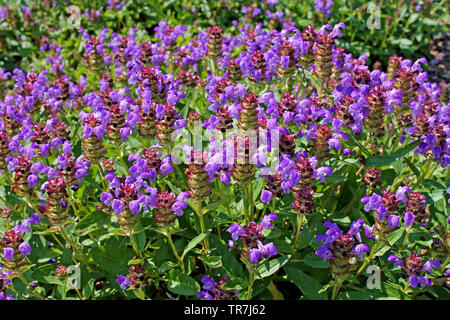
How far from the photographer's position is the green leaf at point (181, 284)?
10.3 ft

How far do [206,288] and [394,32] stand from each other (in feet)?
19.3

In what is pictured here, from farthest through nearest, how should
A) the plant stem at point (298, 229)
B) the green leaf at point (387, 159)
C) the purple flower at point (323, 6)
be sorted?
the purple flower at point (323, 6) → the green leaf at point (387, 159) → the plant stem at point (298, 229)

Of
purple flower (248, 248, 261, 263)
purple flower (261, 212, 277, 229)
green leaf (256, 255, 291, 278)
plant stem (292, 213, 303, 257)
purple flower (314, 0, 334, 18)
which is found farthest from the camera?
purple flower (314, 0, 334, 18)

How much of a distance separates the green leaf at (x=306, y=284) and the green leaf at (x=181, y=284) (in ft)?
2.20

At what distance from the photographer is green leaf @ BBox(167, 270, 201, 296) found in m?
3.14

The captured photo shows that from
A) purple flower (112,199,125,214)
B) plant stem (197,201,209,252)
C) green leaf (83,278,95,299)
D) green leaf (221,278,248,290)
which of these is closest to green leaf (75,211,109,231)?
green leaf (83,278,95,299)

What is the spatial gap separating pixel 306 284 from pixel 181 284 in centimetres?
86

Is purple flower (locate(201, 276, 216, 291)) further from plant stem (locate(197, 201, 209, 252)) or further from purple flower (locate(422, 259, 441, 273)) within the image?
purple flower (locate(422, 259, 441, 273))

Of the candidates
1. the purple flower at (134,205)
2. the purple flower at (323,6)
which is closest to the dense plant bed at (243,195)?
the purple flower at (134,205)

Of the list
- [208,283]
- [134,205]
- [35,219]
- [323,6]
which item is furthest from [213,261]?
[323,6]

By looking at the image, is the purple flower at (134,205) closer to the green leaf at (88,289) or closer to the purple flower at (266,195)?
the purple flower at (266,195)

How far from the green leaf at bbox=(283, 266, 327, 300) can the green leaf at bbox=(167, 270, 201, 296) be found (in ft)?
2.20

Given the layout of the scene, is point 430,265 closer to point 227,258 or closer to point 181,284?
point 227,258

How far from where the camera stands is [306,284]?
3.23 meters
